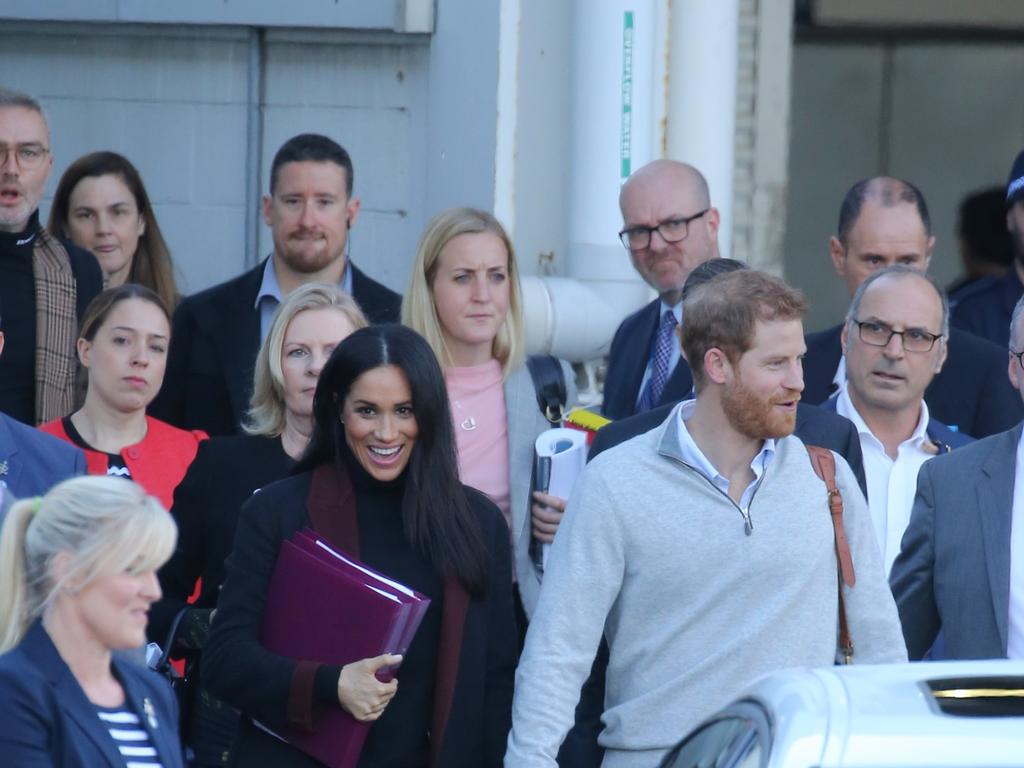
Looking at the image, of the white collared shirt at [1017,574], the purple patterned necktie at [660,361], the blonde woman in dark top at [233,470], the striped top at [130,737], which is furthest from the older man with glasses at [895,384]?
the striped top at [130,737]

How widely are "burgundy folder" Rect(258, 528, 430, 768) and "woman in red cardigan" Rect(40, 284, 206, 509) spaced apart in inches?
53.3

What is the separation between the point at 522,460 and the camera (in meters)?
5.43

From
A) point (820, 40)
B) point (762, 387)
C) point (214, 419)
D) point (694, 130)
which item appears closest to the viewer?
point (762, 387)

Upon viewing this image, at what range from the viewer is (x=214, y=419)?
624 centimetres

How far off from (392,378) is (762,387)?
2.90ft

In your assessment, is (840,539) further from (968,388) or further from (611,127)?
(611,127)

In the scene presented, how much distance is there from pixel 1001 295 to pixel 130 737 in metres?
4.06

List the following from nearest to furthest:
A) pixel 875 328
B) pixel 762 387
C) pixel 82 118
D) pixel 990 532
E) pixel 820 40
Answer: pixel 762 387
pixel 990 532
pixel 875 328
pixel 82 118
pixel 820 40

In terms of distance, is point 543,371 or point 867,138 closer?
point 543,371

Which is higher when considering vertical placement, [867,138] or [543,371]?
[867,138]

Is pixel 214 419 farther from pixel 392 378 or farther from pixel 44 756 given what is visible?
pixel 44 756

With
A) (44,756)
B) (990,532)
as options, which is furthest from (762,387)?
(44,756)

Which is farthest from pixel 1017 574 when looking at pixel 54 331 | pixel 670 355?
pixel 54 331

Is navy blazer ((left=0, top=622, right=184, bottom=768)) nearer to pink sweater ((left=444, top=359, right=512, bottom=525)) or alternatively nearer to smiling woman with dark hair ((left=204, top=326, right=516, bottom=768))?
smiling woman with dark hair ((left=204, top=326, right=516, bottom=768))
